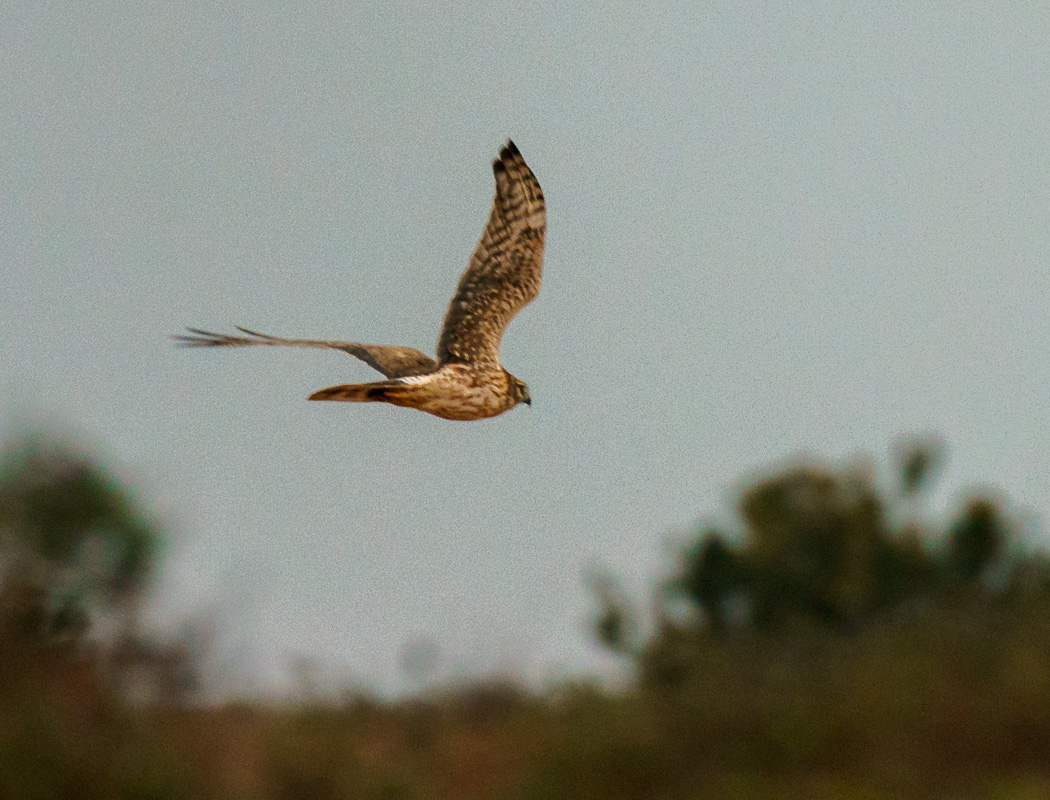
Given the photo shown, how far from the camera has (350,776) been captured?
15.2 meters

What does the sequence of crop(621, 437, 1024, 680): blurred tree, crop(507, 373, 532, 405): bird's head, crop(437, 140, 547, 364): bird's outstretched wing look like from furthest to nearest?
crop(621, 437, 1024, 680): blurred tree < crop(437, 140, 547, 364): bird's outstretched wing < crop(507, 373, 532, 405): bird's head

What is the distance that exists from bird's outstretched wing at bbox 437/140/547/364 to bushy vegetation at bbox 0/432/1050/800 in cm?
347

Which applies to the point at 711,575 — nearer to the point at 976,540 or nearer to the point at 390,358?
the point at 976,540

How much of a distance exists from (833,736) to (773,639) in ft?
52.4

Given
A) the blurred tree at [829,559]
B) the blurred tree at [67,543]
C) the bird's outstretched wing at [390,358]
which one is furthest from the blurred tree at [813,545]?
the bird's outstretched wing at [390,358]

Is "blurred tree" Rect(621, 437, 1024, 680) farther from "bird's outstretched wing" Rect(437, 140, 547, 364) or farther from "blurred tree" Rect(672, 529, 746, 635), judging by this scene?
"bird's outstretched wing" Rect(437, 140, 547, 364)

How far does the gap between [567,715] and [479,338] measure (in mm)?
7610

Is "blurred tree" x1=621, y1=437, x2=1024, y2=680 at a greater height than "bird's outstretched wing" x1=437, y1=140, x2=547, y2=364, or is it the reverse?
"blurred tree" x1=621, y1=437, x2=1024, y2=680

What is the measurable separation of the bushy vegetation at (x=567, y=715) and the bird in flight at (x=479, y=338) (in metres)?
3.04

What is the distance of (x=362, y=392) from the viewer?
33.6 ft

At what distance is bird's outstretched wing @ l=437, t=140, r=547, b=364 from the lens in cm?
1281

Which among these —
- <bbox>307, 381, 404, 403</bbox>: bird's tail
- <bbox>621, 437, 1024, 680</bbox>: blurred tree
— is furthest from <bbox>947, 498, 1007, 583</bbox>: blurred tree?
<bbox>307, 381, 404, 403</bbox>: bird's tail

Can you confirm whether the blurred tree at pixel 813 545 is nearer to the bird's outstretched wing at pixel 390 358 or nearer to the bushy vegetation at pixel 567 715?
the bushy vegetation at pixel 567 715

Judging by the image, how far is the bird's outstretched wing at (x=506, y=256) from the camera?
42.0 ft
